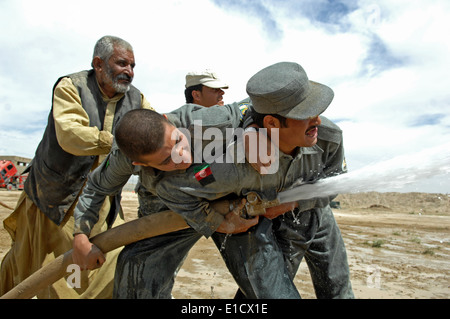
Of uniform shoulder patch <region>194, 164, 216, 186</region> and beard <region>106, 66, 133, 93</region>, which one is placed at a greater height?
beard <region>106, 66, 133, 93</region>

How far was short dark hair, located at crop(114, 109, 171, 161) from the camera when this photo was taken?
188 centimetres

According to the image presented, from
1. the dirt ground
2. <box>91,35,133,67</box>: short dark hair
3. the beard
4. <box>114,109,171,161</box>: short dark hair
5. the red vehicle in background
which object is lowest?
the dirt ground

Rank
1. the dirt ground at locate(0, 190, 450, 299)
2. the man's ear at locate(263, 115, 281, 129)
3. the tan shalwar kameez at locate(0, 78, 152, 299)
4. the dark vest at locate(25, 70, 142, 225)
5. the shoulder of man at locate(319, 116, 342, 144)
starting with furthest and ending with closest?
the dirt ground at locate(0, 190, 450, 299) → the tan shalwar kameez at locate(0, 78, 152, 299) → the dark vest at locate(25, 70, 142, 225) → the shoulder of man at locate(319, 116, 342, 144) → the man's ear at locate(263, 115, 281, 129)

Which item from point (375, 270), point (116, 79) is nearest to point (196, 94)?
point (116, 79)

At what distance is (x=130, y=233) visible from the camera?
2451mm

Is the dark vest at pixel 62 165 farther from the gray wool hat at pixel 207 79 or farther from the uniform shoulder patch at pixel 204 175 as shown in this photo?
the uniform shoulder patch at pixel 204 175

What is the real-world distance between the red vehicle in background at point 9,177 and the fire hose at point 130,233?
18423 millimetres

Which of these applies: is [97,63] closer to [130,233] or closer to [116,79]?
[116,79]

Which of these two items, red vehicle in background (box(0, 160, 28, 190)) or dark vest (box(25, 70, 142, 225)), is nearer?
dark vest (box(25, 70, 142, 225))

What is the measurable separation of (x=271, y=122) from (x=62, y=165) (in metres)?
1.82

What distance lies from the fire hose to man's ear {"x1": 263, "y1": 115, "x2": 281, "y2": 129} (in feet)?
1.40

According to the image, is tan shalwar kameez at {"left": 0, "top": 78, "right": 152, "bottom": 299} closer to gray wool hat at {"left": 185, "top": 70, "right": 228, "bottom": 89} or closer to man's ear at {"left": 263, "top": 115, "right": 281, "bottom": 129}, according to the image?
gray wool hat at {"left": 185, "top": 70, "right": 228, "bottom": 89}

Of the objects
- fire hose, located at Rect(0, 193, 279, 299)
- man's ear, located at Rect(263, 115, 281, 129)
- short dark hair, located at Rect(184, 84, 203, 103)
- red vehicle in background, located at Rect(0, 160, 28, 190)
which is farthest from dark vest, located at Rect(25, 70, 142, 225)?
red vehicle in background, located at Rect(0, 160, 28, 190)
